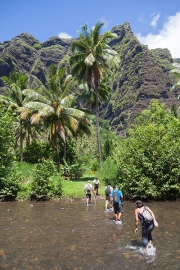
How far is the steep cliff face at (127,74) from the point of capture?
14950 centimetres

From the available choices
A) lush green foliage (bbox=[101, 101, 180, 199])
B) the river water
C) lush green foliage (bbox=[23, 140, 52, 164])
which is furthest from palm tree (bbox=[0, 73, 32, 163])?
the river water

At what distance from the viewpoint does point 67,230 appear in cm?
1199

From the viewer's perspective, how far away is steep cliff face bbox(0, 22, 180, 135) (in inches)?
5886

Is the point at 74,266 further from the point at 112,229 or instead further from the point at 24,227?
the point at 24,227

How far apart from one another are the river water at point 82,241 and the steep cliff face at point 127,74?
126 metres

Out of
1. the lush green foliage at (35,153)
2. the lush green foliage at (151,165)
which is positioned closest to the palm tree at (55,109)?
the lush green foliage at (35,153)

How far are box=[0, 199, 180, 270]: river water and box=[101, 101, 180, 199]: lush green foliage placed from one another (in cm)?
342

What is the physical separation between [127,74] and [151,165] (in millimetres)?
164975

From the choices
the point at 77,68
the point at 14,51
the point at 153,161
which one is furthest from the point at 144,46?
the point at 153,161

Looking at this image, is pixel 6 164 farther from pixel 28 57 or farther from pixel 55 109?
pixel 28 57

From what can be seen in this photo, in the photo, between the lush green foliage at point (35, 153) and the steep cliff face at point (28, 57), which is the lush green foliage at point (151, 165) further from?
the steep cliff face at point (28, 57)

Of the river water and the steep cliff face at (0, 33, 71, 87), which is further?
the steep cliff face at (0, 33, 71, 87)

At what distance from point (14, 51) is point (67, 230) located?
7317 inches

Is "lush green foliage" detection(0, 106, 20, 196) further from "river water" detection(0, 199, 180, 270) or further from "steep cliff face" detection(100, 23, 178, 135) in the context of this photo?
"steep cliff face" detection(100, 23, 178, 135)
